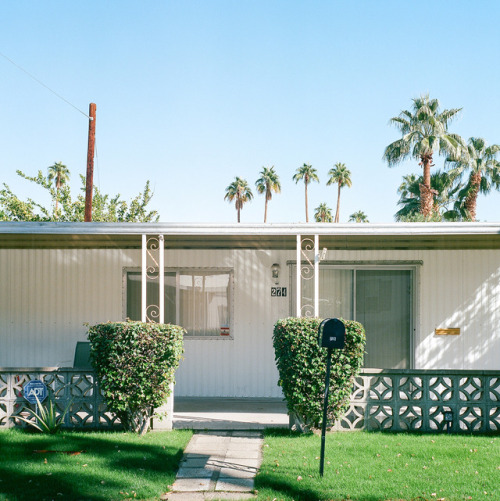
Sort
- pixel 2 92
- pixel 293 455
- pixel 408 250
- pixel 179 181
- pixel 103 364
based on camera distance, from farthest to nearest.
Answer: pixel 179 181 < pixel 2 92 < pixel 408 250 < pixel 103 364 < pixel 293 455

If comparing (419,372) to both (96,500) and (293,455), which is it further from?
(96,500)

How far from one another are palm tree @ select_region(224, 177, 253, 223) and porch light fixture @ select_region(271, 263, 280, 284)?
1644 inches

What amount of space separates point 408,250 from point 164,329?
4512 millimetres

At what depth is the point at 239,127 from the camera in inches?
586

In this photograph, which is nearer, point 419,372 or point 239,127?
point 419,372

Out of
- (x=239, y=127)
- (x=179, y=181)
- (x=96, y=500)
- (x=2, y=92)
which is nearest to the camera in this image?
(x=96, y=500)

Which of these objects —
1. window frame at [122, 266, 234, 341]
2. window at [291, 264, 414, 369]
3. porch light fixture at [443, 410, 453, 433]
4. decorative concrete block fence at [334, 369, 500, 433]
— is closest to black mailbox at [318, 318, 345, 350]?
decorative concrete block fence at [334, 369, 500, 433]

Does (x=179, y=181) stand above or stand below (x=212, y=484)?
above

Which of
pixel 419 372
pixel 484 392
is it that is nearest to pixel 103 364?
pixel 419 372

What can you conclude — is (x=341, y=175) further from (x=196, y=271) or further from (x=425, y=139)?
(x=196, y=271)

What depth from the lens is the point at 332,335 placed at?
5449 mm

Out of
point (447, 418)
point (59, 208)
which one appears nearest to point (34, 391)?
point (447, 418)

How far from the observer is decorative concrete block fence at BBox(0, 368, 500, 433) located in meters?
7.06

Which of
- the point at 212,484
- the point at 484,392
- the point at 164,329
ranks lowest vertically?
the point at 212,484
